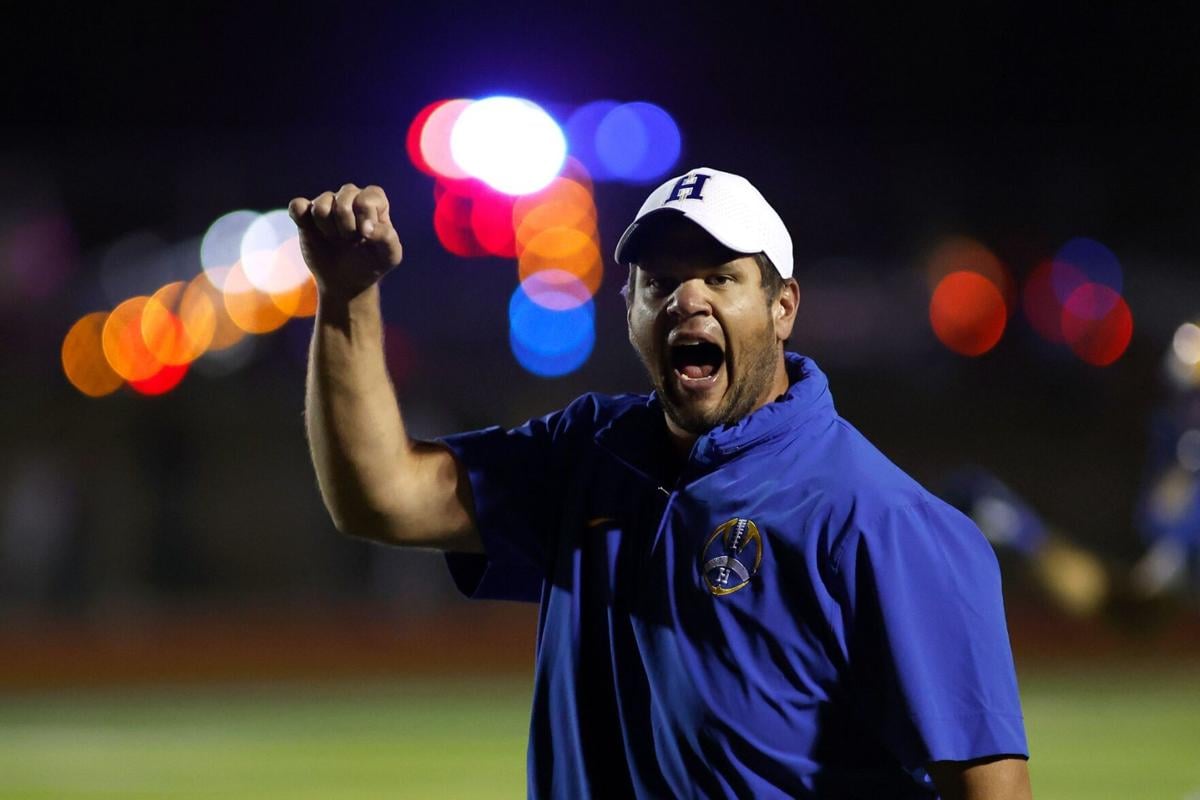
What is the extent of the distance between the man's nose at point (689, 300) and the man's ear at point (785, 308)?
7.8 inches

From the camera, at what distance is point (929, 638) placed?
2.98m

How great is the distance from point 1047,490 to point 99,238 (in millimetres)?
17484

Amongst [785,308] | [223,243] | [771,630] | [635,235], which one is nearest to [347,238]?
[635,235]

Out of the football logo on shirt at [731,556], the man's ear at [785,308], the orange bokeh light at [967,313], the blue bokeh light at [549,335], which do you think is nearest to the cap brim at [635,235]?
the man's ear at [785,308]

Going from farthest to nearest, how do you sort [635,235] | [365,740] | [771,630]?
[365,740]
[635,235]
[771,630]

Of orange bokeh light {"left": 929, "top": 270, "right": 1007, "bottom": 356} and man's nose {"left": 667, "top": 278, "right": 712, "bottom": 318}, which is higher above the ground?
orange bokeh light {"left": 929, "top": 270, "right": 1007, "bottom": 356}

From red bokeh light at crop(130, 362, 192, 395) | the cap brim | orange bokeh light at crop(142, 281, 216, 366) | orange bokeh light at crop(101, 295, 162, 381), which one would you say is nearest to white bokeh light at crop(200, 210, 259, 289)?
orange bokeh light at crop(142, 281, 216, 366)

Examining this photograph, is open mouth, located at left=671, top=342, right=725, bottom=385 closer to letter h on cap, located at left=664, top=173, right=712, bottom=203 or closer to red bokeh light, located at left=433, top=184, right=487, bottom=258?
letter h on cap, located at left=664, top=173, right=712, bottom=203

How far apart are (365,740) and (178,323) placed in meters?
20.8

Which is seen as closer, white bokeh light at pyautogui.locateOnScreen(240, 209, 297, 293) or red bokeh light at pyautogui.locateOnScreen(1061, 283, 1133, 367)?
red bokeh light at pyautogui.locateOnScreen(1061, 283, 1133, 367)

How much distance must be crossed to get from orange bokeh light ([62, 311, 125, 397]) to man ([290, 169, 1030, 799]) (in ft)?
91.7

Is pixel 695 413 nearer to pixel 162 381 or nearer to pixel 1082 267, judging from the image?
pixel 1082 267

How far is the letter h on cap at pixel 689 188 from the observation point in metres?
3.46

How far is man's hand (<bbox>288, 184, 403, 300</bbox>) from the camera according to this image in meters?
3.36
